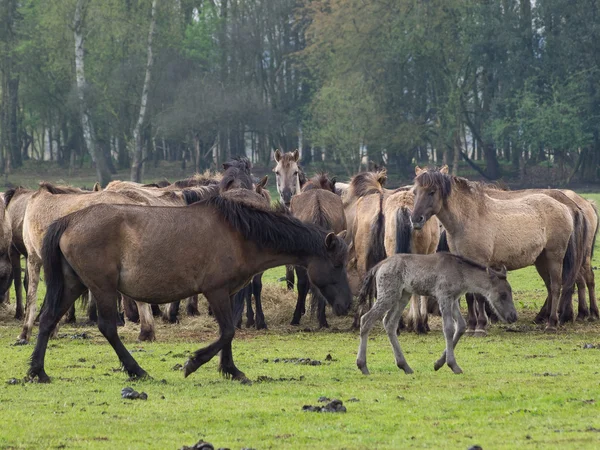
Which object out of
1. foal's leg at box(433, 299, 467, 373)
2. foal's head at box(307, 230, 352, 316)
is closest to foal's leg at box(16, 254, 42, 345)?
foal's head at box(307, 230, 352, 316)

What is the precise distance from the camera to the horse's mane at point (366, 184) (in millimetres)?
19375

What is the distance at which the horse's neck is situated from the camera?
48.4 ft

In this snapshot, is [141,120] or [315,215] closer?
[315,215]

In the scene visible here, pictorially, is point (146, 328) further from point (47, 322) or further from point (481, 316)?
point (481, 316)

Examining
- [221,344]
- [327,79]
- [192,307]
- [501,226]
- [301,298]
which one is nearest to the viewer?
[221,344]

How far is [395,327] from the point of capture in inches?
448

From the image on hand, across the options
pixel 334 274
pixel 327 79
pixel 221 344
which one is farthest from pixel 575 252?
pixel 327 79

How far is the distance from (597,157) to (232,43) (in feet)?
81.9

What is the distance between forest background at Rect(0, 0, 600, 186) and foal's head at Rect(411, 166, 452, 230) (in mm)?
45713

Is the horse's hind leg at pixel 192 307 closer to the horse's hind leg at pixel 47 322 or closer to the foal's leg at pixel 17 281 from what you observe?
the foal's leg at pixel 17 281

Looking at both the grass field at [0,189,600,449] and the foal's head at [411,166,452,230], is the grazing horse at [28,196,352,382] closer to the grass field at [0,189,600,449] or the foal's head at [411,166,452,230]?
the grass field at [0,189,600,449]

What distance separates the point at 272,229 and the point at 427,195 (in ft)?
13.1

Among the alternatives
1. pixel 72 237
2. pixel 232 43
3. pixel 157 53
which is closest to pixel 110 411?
pixel 72 237

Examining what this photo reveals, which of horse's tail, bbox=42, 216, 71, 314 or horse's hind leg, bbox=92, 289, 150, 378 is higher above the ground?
horse's tail, bbox=42, 216, 71, 314
